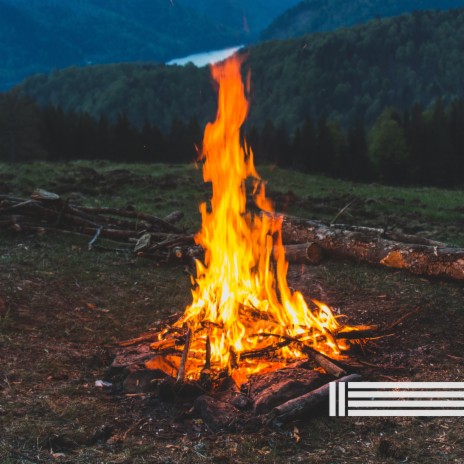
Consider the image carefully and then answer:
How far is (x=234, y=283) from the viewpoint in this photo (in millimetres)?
9031

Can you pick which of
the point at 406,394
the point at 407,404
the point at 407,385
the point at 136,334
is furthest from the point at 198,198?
the point at 407,404

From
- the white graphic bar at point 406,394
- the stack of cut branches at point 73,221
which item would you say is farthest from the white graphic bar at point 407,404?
the stack of cut branches at point 73,221

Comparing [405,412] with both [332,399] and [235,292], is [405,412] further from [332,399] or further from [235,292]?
[235,292]

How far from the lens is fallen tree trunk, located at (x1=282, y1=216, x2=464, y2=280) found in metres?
11.5

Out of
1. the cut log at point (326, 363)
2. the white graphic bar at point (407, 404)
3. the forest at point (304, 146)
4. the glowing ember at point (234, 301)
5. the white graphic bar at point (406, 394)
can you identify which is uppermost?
the forest at point (304, 146)

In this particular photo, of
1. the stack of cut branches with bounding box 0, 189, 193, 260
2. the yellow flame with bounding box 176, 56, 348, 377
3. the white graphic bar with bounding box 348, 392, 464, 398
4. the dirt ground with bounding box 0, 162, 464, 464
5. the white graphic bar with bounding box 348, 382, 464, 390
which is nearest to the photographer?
the dirt ground with bounding box 0, 162, 464, 464

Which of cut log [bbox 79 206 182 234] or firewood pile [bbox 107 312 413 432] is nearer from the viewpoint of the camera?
firewood pile [bbox 107 312 413 432]

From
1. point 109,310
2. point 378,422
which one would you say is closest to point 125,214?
point 109,310

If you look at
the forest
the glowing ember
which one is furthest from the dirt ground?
the forest

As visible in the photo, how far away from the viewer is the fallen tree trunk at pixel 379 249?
11.5 meters

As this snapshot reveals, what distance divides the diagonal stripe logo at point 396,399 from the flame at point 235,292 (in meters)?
1.06

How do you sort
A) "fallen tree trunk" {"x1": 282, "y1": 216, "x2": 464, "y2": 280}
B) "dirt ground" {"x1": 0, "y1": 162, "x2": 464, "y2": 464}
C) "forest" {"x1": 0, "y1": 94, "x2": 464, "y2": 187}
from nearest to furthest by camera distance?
"dirt ground" {"x1": 0, "y1": 162, "x2": 464, "y2": 464}, "fallen tree trunk" {"x1": 282, "y1": 216, "x2": 464, "y2": 280}, "forest" {"x1": 0, "y1": 94, "x2": 464, "y2": 187}

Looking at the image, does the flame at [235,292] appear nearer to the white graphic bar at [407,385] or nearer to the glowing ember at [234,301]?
the glowing ember at [234,301]

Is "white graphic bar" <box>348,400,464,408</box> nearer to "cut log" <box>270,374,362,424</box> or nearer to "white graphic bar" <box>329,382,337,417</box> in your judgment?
"white graphic bar" <box>329,382,337,417</box>
